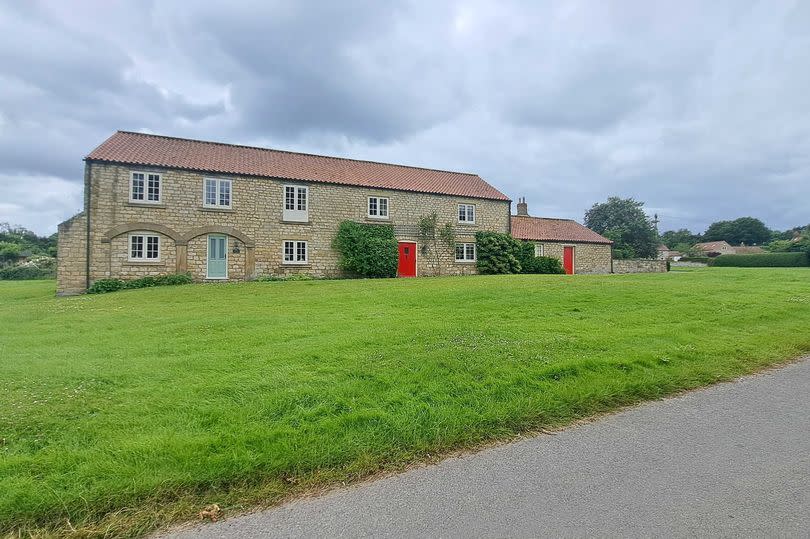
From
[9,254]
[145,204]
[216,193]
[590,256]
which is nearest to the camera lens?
[145,204]

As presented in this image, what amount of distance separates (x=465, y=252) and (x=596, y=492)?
27.1 m

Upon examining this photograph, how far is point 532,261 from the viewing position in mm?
31938

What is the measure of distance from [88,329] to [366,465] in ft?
30.5

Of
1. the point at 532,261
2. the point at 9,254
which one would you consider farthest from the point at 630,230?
the point at 9,254

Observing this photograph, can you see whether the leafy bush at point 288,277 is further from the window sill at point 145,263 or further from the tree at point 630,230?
the tree at point 630,230

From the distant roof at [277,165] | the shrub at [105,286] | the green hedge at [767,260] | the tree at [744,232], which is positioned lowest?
the shrub at [105,286]

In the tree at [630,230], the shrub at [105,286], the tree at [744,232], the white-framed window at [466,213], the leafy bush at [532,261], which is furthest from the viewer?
the tree at [744,232]

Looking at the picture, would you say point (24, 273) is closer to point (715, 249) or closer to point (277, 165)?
point (277, 165)

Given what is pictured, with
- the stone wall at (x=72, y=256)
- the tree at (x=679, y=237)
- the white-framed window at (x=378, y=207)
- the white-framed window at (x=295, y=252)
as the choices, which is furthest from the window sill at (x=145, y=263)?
the tree at (x=679, y=237)

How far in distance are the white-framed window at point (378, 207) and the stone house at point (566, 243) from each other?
1135 centimetres

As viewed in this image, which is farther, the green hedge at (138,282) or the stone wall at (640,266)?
the stone wall at (640,266)

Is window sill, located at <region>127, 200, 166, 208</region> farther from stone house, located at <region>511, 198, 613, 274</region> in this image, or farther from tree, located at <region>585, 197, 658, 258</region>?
tree, located at <region>585, 197, 658, 258</region>

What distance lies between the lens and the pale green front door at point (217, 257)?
77.4 ft

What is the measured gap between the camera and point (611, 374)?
5777mm
